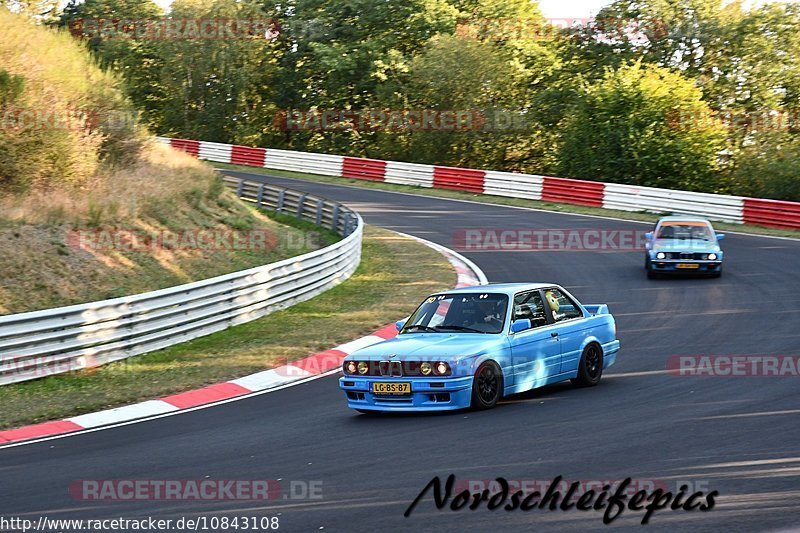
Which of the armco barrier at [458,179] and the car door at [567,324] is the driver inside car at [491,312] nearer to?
the car door at [567,324]

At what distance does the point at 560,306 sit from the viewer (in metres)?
12.9

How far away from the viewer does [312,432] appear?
35.8ft

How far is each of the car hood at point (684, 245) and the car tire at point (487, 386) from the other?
12.4 metres

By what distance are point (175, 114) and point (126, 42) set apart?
6404 mm

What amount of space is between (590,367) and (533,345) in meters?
1.29

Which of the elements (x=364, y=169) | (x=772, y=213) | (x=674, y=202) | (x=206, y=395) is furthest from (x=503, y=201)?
(x=206, y=395)

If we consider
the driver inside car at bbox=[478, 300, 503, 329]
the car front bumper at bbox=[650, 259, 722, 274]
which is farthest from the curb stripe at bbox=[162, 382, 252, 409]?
the car front bumper at bbox=[650, 259, 722, 274]

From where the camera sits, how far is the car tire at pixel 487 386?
11.2m

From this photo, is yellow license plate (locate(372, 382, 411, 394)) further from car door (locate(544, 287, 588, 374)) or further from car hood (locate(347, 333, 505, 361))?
car door (locate(544, 287, 588, 374))

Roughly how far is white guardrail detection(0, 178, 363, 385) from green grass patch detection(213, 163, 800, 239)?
13.9 m

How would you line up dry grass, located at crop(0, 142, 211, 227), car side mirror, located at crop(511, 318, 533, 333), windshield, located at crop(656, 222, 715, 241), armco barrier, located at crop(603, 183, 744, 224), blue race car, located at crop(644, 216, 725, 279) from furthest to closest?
armco barrier, located at crop(603, 183, 744, 224) → windshield, located at crop(656, 222, 715, 241) → blue race car, located at crop(644, 216, 725, 279) → dry grass, located at crop(0, 142, 211, 227) → car side mirror, located at crop(511, 318, 533, 333)

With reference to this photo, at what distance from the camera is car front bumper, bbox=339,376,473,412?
11.1 metres

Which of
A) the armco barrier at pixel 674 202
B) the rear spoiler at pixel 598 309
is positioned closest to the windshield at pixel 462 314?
the rear spoiler at pixel 598 309

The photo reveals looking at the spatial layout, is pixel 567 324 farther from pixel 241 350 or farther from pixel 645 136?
pixel 645 136
